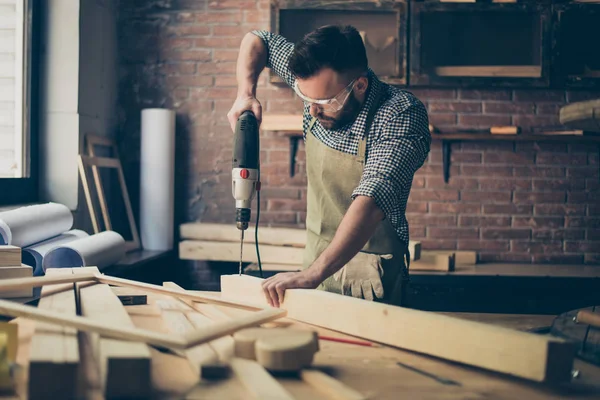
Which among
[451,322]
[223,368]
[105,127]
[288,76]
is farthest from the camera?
[105,127]

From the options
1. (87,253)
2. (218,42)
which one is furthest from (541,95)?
(87,253)

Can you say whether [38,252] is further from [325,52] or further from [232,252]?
[325,52]

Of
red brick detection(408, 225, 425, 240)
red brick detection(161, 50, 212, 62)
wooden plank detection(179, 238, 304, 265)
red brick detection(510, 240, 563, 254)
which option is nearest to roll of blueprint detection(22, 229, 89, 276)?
wooden plank detection(179, 238, 304, 265)

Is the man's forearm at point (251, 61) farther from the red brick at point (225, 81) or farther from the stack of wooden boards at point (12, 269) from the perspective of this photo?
the red brick at point (225, 81)

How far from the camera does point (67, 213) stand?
315 cm

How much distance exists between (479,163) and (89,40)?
8.72 ft

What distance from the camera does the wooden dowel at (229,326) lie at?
3.65 feet

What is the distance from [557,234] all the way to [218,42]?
2.68 metres

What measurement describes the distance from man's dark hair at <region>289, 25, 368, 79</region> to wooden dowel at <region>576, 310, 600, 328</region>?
1.03 meters

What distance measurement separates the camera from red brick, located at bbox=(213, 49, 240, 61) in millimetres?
4270

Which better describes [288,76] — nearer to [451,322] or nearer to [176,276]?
[451,322]

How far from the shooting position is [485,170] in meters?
4.20

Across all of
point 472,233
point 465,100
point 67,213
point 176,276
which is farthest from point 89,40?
point 472,233

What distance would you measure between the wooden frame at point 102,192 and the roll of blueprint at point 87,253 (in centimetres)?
47
